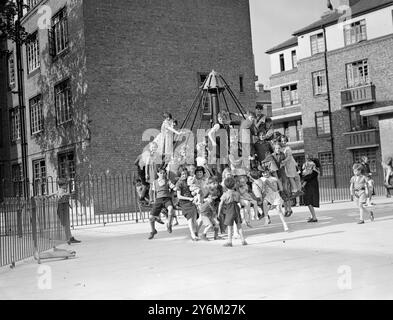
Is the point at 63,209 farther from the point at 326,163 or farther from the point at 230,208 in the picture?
the point at 326,163

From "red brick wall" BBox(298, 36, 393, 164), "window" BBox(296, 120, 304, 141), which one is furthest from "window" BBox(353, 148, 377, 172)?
"window" BBox(296, 120, 304, 141)

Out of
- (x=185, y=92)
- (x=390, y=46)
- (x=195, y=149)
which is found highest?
(x=390, y=46)

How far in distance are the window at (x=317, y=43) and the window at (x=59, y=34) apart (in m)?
23.1

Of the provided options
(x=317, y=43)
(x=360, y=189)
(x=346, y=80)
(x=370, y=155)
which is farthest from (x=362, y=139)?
(x=360, y=189)

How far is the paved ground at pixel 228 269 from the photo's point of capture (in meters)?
6.54

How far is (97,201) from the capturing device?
23.8m

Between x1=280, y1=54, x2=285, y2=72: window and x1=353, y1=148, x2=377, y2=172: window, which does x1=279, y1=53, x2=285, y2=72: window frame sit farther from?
x1=353, y1=148, x2=377, y2=172: window

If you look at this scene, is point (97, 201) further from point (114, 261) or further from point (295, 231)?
point (114, 261)

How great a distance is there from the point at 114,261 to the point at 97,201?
46.6 ft

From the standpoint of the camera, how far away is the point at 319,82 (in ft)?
144

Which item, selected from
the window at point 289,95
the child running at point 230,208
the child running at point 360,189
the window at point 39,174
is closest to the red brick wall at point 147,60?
the window at point 39,174

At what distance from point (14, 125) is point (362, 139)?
79.9ft

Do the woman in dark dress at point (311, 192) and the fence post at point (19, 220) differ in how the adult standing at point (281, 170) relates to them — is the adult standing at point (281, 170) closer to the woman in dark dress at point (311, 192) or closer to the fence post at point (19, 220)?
the woman in dark dress at point (311, 192)
